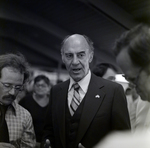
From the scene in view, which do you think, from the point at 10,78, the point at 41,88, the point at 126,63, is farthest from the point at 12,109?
the point at 126,63

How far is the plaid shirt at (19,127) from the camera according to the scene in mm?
835

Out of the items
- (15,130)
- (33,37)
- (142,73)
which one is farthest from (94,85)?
(33,37)

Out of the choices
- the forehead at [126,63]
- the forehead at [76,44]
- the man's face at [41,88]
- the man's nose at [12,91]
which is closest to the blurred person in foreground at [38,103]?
the man's face at [41,88]

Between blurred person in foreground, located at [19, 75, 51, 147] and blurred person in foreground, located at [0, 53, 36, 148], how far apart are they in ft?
0.14

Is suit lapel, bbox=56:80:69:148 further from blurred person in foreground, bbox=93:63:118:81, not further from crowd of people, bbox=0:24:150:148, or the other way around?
blurred person in foreground, bbox=93:63:118:81

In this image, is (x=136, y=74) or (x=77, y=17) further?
(x=77, y=17)

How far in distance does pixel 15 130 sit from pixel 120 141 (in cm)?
60

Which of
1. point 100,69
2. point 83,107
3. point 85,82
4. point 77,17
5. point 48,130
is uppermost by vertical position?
point 77,17

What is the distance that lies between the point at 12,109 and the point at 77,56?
359 mm

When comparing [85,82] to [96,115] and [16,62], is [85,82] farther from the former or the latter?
[16,62]

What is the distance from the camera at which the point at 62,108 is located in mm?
856

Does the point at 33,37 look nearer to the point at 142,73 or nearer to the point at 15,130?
the point at 15,130

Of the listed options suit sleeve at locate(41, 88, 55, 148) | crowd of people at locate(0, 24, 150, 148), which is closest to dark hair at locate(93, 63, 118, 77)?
crowd of people at locate(0, 24, 150, 148)

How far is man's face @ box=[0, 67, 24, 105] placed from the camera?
811mm
